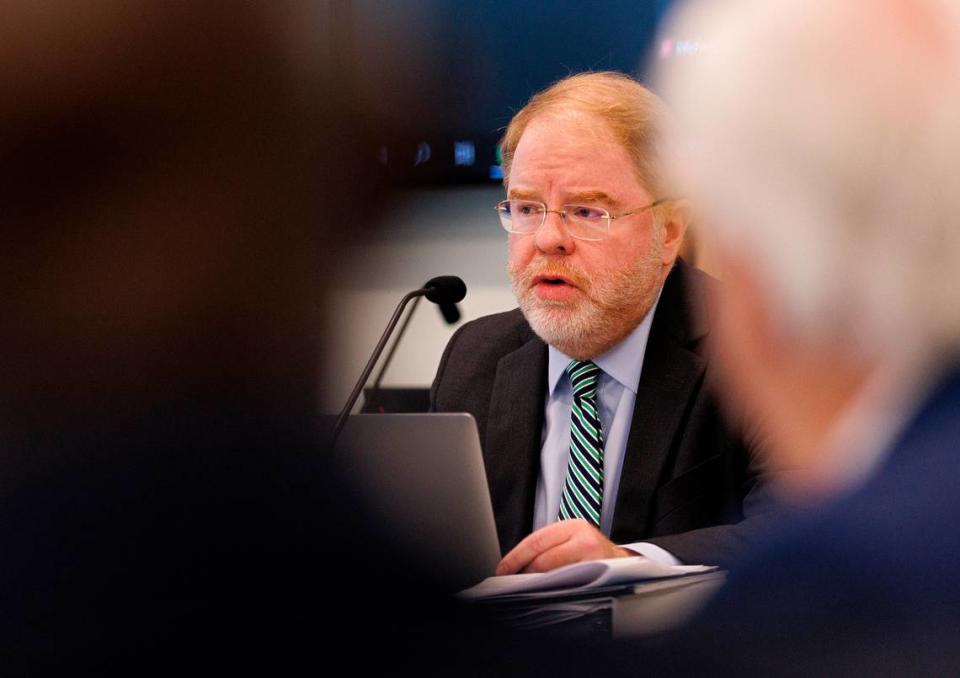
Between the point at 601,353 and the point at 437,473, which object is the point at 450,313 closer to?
the point at 601,353

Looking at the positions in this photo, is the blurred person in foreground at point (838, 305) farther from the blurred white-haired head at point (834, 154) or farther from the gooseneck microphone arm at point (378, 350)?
the gooseneck microphone arm at point (378, 350)

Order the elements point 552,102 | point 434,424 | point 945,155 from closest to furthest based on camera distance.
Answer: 1. point 945,155
2. point 434,424
3. point 552,102

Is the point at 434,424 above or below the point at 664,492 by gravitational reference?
above

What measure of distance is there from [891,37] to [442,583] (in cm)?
26

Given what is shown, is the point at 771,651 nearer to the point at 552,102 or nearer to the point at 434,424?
the point at 434,424

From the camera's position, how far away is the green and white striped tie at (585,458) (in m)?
1.13

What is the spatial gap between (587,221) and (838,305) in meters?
0.82

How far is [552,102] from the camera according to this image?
1228mm

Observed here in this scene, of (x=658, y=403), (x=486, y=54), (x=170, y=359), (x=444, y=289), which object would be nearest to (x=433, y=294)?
(x=444, y=289)

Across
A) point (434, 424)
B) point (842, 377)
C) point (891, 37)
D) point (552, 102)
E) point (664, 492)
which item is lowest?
point (664, 492)

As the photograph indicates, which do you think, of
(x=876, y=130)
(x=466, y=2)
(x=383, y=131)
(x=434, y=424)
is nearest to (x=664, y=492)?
(x=434, y=424)

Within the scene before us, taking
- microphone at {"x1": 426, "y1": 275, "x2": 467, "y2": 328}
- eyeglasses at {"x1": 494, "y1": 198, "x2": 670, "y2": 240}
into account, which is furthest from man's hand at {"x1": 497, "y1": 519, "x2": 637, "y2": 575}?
eyeglasses at {"x1": 494, "y1": 198, "x2": 670, "y2": 240}

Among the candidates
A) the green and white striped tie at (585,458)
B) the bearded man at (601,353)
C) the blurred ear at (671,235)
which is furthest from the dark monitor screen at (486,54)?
the green and white striped tie at (585,458)

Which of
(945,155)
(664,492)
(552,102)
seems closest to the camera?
(945,155)
